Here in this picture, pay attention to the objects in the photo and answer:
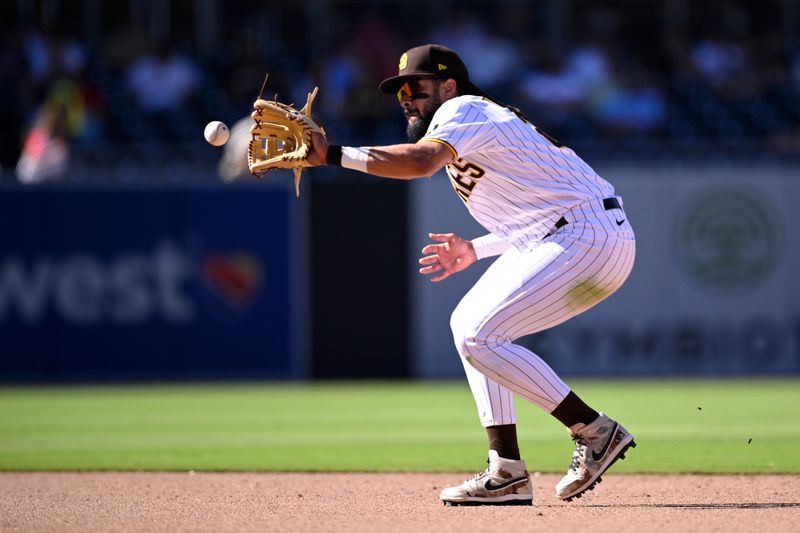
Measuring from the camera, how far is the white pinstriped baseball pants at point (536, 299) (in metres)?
4.91

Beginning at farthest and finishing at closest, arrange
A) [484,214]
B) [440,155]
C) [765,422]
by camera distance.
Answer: [765,422] → [484,214] → [440,155]

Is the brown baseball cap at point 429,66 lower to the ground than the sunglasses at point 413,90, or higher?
higher

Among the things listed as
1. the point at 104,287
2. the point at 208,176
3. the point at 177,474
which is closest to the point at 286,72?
the point at 208,176

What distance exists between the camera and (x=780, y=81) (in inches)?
601

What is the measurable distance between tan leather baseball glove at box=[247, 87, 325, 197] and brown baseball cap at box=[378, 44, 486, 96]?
0.39 metres

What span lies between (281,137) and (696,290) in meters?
8.76

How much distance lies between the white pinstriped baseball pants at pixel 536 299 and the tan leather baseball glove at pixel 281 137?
89 cm

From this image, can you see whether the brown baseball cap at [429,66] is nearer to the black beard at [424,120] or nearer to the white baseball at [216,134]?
the black beard at [424,120]

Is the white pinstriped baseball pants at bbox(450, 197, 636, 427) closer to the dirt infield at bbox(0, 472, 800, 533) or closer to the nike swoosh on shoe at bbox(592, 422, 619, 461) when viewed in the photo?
the nike swoosh on shoe at bbox(592, 422, 619, 461)

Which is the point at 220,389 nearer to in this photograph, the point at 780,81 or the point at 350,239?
the point at 350,239

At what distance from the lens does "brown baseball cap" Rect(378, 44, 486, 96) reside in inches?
200

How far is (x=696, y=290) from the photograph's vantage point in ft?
42.3

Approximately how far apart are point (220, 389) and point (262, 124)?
761cm

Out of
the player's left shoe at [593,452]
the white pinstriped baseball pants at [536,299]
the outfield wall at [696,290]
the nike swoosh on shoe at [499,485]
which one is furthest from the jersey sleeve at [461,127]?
the outfield wall at [696,290]
